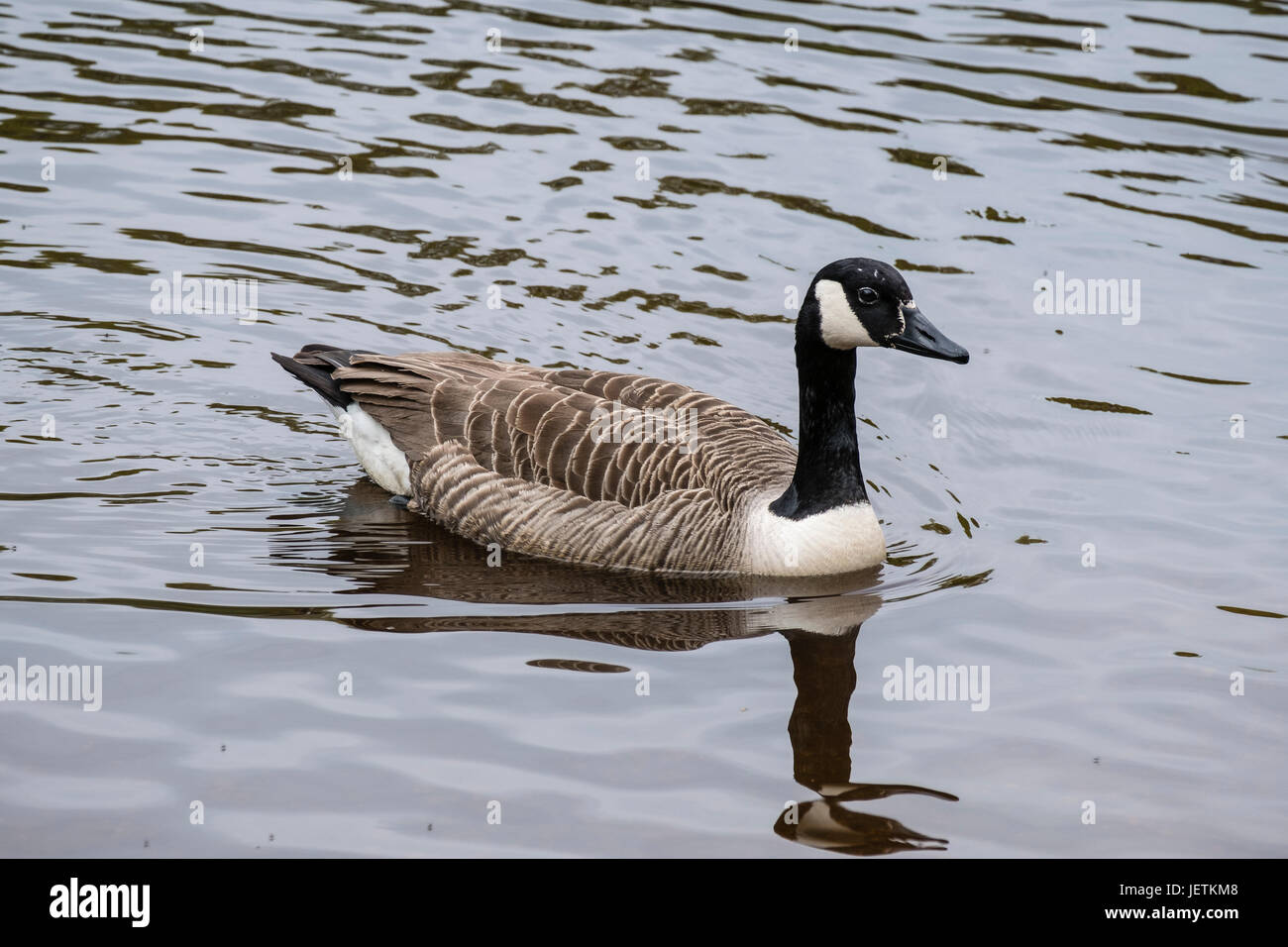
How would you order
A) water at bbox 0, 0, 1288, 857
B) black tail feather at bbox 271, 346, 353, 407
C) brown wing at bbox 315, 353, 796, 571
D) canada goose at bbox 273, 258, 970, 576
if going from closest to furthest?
water at bbox 0, 0, 1288, 857, canada goose at bbox 273, 258, 970, 576, brown wing at bbox 315, 353, 796, 571, black tail feather at bbox 271, 346, 353, 407

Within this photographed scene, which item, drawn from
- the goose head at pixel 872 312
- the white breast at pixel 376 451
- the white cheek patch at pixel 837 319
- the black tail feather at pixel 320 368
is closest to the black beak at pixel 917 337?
the goose head at pixel 872 312

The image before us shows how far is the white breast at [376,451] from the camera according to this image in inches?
468

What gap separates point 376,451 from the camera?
473 inches

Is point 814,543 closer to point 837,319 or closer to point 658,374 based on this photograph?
point 837,319

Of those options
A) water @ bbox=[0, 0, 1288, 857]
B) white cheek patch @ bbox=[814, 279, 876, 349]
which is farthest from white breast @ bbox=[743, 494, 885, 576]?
white cheek patch @ bbox=[814, 279, 876, 349]

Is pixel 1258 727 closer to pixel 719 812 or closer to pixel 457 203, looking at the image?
pixel 719 812

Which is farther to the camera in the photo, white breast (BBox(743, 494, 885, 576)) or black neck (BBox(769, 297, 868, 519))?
black neck (BBox(769, 297, 868, 519))

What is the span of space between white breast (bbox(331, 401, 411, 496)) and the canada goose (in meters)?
0.02

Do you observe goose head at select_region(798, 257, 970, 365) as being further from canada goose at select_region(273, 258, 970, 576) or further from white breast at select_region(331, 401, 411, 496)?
white breast at select_region(331, 401, 411, 496)

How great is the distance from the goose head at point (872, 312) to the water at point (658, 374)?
1.61m

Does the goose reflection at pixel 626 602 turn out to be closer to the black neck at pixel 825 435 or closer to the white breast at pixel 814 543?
the white breast at pixel 814 543

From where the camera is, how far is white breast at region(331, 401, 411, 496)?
39.0 feet

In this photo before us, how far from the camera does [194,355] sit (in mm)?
13594

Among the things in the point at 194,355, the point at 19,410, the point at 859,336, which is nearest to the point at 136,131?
the point at 194,355
